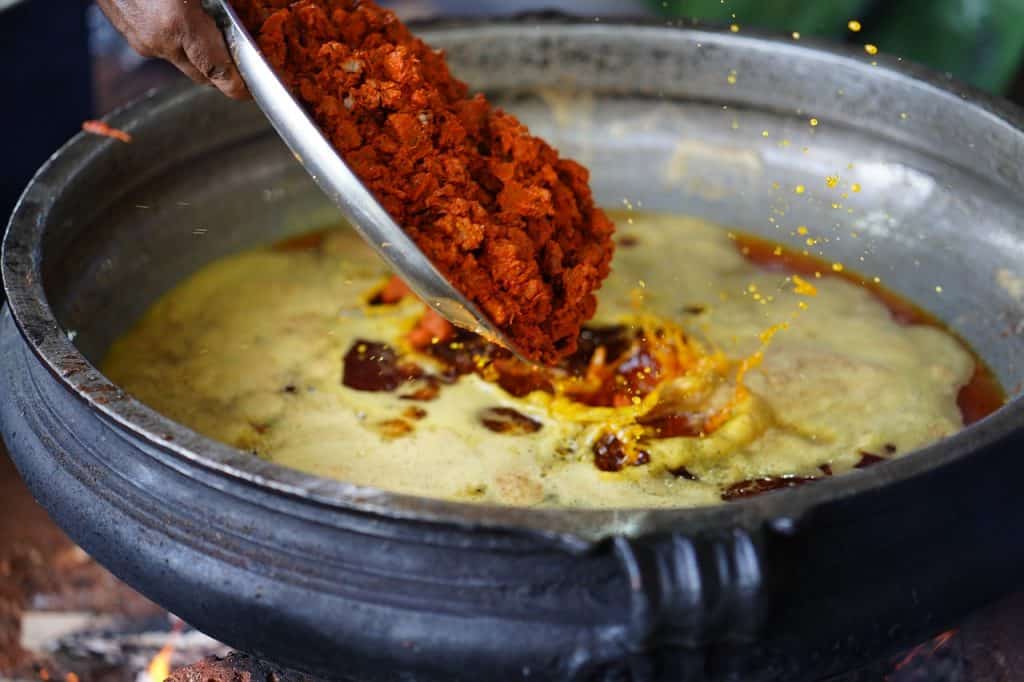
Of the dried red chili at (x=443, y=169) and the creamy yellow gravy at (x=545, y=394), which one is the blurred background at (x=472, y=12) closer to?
the creamy yellow gravy at (x=545, y=394)

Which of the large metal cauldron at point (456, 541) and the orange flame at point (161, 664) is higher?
the large metal cauldron at point (456, 541)

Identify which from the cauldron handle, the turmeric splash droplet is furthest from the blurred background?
the cauldron handle

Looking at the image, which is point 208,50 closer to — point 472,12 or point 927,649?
point 927,649

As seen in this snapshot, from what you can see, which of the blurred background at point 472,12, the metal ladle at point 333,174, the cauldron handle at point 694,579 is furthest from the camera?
the blurred background at point 472,12

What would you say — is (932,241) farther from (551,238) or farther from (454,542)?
(454,542)

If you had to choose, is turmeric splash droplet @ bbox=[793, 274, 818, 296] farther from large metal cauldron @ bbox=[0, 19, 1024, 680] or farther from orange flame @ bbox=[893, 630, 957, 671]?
orange flame @ bbox=[893, 630, 957, 671]

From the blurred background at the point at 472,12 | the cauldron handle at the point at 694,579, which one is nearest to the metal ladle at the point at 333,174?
the cauldron handle at the point at 694,579

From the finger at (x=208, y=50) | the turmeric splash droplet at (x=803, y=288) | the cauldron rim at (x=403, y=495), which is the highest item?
the finger at (x=208, y=50)

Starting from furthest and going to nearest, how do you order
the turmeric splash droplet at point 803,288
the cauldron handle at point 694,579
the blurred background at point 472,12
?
the blurred background at point 472,12, the turmeric splash droplet at point 803,288, the cauldron handle at point 694,579
